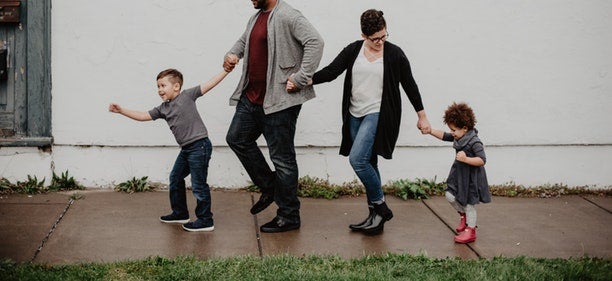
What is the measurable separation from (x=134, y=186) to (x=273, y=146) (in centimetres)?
188

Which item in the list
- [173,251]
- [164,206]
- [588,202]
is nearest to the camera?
[173,251]

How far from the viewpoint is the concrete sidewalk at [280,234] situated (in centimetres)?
526

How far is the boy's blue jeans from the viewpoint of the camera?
5.57m

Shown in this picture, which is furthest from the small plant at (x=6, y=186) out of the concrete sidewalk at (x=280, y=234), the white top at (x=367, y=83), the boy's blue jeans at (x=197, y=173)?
the white top at (x=367, y=83)

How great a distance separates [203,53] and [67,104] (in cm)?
131

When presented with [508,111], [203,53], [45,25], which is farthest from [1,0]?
[508,111]

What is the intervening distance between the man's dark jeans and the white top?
18.1 inches

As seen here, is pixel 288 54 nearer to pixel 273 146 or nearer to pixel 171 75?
pixel 273 146

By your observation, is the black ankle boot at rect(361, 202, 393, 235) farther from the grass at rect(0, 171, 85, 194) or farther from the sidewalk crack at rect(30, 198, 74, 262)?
the grass at rect(0, 171, 85, 194)

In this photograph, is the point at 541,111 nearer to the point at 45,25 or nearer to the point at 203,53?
the point at 203,53

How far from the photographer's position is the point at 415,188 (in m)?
6.85

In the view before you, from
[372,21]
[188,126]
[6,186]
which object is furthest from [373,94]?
[6,186]

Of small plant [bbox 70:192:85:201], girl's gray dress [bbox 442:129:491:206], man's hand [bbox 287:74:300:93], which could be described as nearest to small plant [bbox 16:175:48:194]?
small plant [bbox 70:192:85:201]

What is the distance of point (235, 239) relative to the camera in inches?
218
